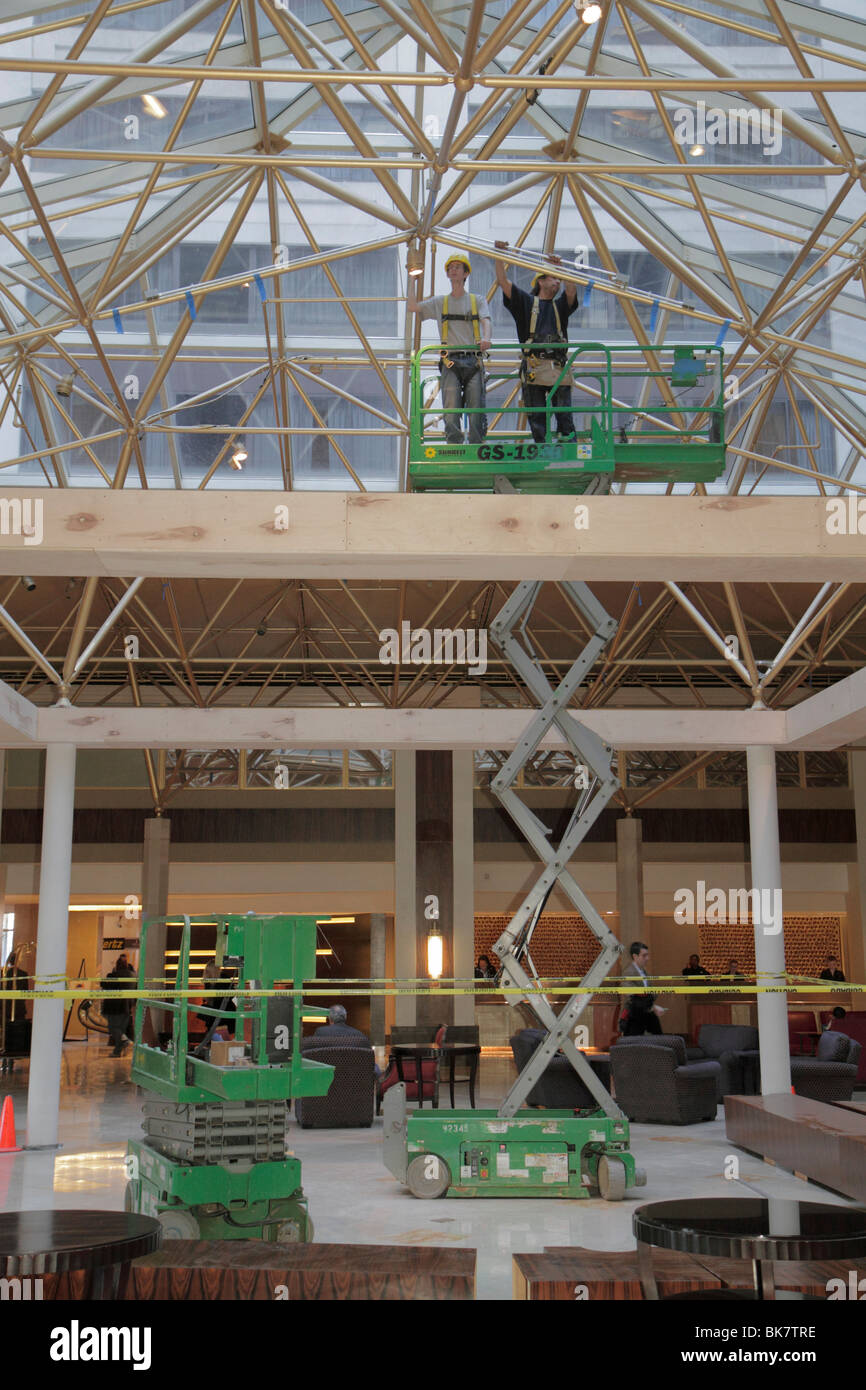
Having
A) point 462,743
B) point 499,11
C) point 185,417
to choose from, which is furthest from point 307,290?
point 462,743

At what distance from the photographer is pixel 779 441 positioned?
55.5 ft

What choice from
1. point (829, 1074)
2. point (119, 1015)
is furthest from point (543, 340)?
point (119, 1015)

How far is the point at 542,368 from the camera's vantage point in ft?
34.6

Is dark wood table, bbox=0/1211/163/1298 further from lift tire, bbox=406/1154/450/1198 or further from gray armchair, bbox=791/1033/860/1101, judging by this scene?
gray armchair, bbox=791/1033/860/1101

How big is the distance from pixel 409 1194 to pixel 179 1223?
3433 mm

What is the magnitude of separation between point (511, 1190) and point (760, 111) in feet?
32.1

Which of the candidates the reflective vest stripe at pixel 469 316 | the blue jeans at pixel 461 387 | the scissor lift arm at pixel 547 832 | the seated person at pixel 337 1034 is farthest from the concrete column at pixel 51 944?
the reflective vest stripe at pixel 469 316

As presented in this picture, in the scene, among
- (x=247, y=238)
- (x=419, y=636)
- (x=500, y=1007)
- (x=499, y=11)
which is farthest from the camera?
(x=500, y=1007)

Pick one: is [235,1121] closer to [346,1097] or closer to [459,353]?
[459,353]

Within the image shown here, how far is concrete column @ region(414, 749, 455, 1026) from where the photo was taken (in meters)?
26.0

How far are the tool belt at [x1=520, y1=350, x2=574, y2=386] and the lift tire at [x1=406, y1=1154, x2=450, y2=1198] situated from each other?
6.84 metres

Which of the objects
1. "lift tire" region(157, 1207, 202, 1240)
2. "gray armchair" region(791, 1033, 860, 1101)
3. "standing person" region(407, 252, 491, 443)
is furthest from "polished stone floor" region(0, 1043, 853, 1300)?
"standing person" region(407, 252, 491, 443)

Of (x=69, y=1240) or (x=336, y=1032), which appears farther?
(x=336, y=1032)
